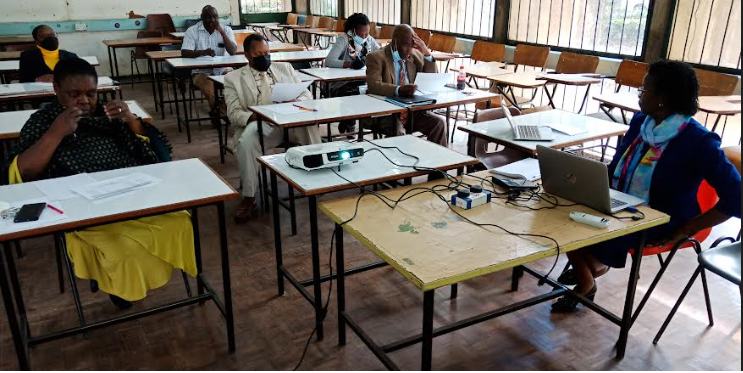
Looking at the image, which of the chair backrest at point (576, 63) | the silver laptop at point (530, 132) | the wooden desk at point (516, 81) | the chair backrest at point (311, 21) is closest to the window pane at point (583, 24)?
the chair backrest at point (576, 63)

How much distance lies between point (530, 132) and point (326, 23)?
24.2ft

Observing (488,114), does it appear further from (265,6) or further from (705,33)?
(265,6)

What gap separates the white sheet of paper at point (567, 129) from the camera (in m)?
3.07

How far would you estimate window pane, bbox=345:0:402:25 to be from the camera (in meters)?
→ 9.03

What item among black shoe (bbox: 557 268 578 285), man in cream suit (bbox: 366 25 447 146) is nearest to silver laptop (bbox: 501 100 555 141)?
black shoe (bbox: 557 268 578 285)

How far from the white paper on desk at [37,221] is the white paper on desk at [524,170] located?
64.4 inches

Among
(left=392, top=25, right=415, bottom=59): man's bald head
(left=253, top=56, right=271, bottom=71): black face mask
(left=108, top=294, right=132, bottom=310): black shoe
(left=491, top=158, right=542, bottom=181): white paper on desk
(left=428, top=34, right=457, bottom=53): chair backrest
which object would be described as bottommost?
(left=108, top=294, right=132, bottom=310): black shoe

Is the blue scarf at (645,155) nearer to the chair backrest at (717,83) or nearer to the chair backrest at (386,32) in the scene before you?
the chair backrest at (717,83)

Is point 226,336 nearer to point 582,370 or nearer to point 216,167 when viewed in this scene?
point 582,370

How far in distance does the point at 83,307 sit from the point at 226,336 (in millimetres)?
759

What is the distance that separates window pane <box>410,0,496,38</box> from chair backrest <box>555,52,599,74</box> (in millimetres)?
1668

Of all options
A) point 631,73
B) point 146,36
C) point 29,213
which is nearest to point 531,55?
point 631,73

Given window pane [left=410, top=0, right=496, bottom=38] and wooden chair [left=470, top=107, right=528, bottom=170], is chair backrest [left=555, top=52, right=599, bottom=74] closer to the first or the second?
window pane [left=410, top=0, right=496, bottom=38]

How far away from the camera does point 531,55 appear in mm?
6004
